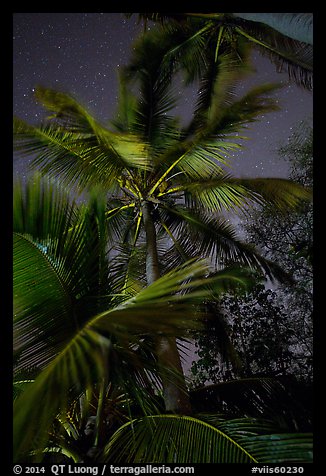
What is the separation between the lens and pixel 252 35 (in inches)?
103

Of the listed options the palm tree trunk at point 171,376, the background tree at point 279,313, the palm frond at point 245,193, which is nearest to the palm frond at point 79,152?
A: the palm frond at point 245,193

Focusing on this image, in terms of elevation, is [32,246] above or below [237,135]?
below

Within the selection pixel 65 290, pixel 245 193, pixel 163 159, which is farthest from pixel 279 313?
pixel 65 290

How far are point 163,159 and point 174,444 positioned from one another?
2078 mm

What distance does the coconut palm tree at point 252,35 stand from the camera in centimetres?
194

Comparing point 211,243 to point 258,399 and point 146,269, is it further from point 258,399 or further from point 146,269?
point 258,399

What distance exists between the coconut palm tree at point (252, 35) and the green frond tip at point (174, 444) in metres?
1.67

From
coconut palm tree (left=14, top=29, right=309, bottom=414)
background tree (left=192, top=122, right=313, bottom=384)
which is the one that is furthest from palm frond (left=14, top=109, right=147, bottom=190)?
background tree (left=192, top=122, right=313, bottom=384)

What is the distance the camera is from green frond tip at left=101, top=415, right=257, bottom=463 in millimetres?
1620
